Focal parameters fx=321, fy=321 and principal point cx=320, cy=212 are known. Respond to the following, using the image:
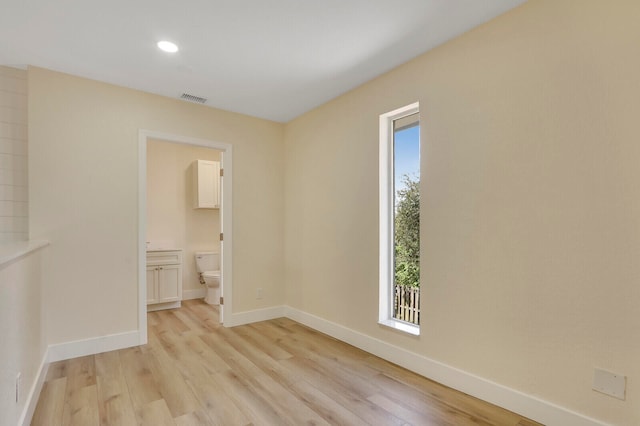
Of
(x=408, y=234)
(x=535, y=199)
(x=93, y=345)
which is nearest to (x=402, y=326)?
(x=408, y=234)

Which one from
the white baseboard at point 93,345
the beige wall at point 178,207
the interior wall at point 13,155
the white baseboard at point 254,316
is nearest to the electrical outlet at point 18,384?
the white baseboard at point 93,345

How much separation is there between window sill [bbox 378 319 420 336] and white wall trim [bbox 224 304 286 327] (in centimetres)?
169

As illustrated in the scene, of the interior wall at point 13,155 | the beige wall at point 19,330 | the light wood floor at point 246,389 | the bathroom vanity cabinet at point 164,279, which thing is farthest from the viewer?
the bathroom vanity cabinet at point 164,279

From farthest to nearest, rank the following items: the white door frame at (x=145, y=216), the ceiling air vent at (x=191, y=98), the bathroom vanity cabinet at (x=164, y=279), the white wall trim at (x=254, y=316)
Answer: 1. the bathroom vanity cabinet at (x=164, y=279)
2. the white wall trim at (x=254, y=316)
3. the ceiling air vent at (x=191, y=98)
4. the white door frame at (x=145, y=216)

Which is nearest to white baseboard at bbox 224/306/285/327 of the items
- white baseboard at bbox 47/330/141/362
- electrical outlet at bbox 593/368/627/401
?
white baseboard at bbox 47/330/141/362

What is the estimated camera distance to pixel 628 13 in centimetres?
161

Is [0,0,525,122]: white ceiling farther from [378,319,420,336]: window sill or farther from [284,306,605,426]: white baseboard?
[284,306,605,426]: white baseboard

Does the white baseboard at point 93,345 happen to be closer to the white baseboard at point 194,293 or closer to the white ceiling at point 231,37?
the white baseboard at point 194,293

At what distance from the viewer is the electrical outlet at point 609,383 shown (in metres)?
1.61

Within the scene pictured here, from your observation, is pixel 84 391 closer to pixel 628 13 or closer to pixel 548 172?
pixel 548 172

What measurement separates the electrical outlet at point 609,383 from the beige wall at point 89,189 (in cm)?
358

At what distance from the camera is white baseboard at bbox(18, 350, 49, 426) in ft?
5.91

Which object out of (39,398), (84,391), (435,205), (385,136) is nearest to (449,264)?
(435,205)

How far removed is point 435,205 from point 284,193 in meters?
2.27
